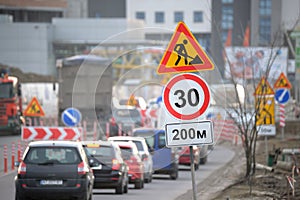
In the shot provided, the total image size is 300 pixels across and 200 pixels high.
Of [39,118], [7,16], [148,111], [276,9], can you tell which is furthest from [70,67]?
[276,9]

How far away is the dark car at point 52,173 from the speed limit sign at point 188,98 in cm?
550

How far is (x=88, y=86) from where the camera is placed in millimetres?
43531

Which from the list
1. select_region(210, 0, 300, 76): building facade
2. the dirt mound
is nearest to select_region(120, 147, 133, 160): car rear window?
the dirt mound

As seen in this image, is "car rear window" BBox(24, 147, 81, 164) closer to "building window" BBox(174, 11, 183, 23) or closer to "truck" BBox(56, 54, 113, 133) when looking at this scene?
"truck" BBox(56, 54, 113, 133)

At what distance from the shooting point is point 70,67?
53.2 m

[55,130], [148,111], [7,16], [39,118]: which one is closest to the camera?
[55,130]

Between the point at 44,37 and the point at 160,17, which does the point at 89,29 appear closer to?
the point at 44,37

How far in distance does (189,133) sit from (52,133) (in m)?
21.5

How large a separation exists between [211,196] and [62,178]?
5512 mm

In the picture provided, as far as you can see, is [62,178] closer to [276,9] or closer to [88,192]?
[88,192]

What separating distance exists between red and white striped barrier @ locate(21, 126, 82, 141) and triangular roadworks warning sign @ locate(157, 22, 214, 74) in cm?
2112

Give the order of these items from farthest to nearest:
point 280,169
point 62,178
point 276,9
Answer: point 276,9, point 280,169, point 62,178

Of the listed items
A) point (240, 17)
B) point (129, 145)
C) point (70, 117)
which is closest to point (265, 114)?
point (129, 145)

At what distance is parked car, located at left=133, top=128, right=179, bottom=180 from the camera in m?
23.4
